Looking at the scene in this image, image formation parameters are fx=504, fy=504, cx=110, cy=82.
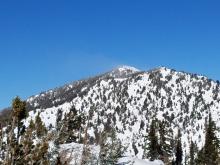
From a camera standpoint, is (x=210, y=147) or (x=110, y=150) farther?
(x=210, y=147)

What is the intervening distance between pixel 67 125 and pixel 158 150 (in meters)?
78.3

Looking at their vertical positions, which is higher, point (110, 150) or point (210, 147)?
point (210, 147)

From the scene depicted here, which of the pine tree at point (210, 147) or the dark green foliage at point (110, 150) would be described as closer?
the dark green foliage at point (110, 150)

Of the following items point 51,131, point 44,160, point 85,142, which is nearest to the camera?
point 85,142

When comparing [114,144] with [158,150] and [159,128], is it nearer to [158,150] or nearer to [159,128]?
[158,150]

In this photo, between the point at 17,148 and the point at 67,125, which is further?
the point at 17,148

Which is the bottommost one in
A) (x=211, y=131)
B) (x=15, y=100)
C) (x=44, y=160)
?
(x=44, y=160)

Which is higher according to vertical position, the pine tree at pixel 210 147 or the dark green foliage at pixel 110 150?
the pine tree at pixel 210 147

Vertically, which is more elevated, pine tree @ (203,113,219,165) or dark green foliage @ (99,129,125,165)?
pine tree @ (203,113,219,165)

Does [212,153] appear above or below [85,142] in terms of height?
above

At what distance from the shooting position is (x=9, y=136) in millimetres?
11305

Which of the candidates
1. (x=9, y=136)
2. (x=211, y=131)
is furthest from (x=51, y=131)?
(x=211, y=131)

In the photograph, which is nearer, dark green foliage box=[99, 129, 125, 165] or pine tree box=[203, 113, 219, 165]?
dark green foliage box=[99, 129, 125, 165]

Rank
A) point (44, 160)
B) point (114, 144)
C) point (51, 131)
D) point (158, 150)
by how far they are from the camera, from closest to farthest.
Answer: point (51, 131), point (44, 160), point (114, 144), point (158, 150)
